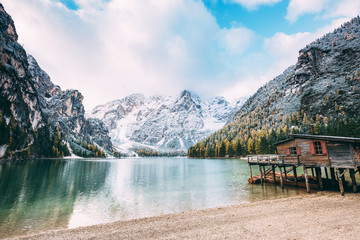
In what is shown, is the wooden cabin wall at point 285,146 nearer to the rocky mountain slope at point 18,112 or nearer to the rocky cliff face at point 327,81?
the rocky cliff face at point 327,81

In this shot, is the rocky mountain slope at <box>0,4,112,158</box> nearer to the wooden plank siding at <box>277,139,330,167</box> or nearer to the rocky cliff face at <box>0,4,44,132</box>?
the rocky cliff face at <box>0,4,44,132</box>

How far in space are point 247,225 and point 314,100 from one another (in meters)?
171

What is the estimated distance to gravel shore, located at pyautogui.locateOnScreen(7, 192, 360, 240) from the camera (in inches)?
483

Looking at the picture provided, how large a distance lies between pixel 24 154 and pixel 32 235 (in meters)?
148

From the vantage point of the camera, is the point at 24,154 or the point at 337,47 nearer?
the point at 24,154

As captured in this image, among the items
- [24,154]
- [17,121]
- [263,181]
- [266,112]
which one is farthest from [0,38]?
[266,112]

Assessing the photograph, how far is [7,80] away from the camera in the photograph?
130750 mm

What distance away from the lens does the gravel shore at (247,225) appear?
40.2 feet

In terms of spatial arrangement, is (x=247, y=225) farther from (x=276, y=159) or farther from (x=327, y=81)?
(x=327, y=81)

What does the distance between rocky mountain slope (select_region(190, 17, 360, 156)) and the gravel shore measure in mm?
93438

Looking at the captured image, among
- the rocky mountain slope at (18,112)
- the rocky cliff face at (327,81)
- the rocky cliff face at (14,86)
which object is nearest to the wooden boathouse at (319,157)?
the rocky cliff face at (327,81)

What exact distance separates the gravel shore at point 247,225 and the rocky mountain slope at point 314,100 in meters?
93.4

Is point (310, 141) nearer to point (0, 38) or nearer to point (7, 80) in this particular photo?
point (7, 80)

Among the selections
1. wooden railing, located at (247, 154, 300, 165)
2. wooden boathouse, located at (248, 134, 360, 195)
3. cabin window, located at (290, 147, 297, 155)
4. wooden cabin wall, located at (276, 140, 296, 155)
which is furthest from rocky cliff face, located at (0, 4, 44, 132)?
cabin window, located at (290, 147, 297, 155)
